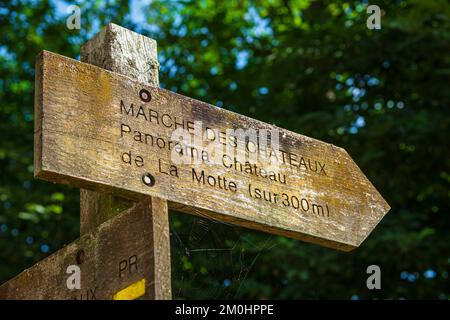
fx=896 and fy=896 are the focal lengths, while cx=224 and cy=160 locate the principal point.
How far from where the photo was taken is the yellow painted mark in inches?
88.0

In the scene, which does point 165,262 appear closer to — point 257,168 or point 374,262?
point 257,168

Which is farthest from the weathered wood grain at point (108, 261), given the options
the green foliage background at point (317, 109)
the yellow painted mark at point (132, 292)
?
the green foliage background at point (317, 109)

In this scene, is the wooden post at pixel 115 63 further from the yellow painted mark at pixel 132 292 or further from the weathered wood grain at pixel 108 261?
the yellow painted mark at pixel 132 292

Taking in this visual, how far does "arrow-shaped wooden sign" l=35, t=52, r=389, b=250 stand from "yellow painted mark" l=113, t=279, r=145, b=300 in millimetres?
274

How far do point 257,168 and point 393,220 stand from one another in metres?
5.11

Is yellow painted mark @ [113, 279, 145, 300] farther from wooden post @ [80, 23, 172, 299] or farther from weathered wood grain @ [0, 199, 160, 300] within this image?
wooden post @ [80, 23, 172, 299]

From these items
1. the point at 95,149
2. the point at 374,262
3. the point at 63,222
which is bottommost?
the point at 95,149

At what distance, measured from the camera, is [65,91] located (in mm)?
2438

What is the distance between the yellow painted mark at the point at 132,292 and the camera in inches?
88.0

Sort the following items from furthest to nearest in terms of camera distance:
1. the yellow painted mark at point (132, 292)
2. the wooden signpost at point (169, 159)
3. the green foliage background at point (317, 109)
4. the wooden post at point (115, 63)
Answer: the green foliage background at point (317, 109) < the wooden post at point (115, 63) < the wooden signpost at point (169, 159) < the yellow painted mark at point (132, 292)

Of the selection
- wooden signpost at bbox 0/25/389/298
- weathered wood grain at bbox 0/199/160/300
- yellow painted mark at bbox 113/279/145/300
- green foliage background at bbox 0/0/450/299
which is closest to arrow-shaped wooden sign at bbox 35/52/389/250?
wooden signpost at bbox 0/25/389/298

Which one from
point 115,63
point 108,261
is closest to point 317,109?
point 115,63

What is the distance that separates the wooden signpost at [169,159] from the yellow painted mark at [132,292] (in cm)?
5
